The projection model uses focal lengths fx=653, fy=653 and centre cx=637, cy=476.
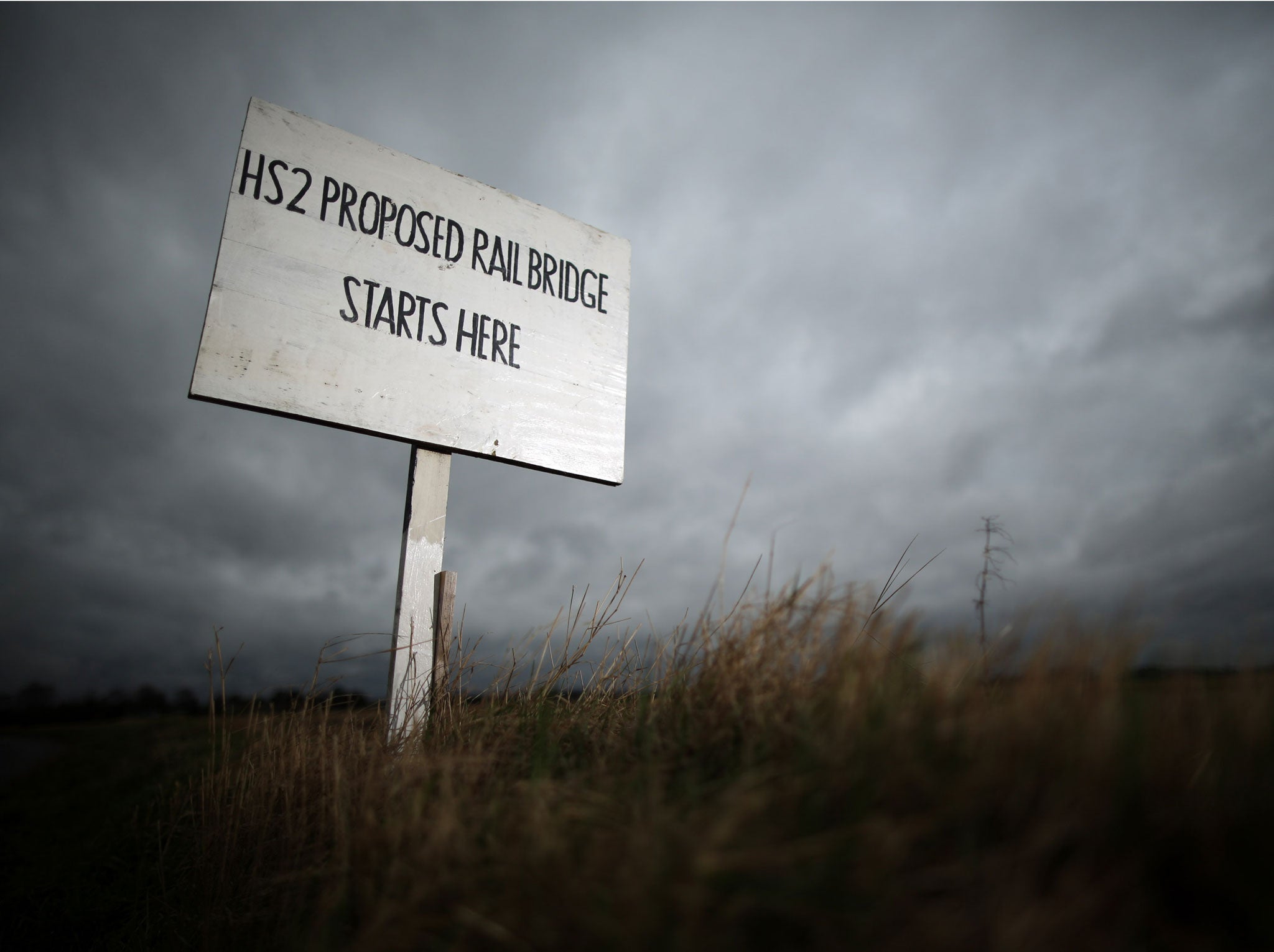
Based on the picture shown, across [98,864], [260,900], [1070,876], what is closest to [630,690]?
[260,900]

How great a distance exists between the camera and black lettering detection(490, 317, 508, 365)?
4.20 m

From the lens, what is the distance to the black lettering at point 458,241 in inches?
166

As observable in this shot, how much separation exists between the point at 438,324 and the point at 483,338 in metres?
0.29

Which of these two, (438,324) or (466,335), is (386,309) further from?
(466,335)

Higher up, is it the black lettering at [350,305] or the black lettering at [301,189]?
the black lettering at [301,189]

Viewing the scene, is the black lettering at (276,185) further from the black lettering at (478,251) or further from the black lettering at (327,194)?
the black lettering at (478,251)

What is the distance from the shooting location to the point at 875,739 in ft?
4.00

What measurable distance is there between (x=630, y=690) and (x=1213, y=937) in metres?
2.14

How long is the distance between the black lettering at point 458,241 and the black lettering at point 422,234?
0.13m

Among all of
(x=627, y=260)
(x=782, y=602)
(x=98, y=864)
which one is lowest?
(x=98, y=864)

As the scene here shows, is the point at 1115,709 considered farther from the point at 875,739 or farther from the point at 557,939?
the point at 557,939

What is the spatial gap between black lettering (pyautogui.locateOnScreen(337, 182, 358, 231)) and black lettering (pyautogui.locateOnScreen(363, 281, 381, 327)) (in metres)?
0.36

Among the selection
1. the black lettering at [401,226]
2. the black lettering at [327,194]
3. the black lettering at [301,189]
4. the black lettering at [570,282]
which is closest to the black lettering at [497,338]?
the black lettering at [570,282]

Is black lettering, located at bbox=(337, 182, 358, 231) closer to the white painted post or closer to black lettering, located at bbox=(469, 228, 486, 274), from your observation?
black lettering, located at bbox=(469, 228, 486, 274)
